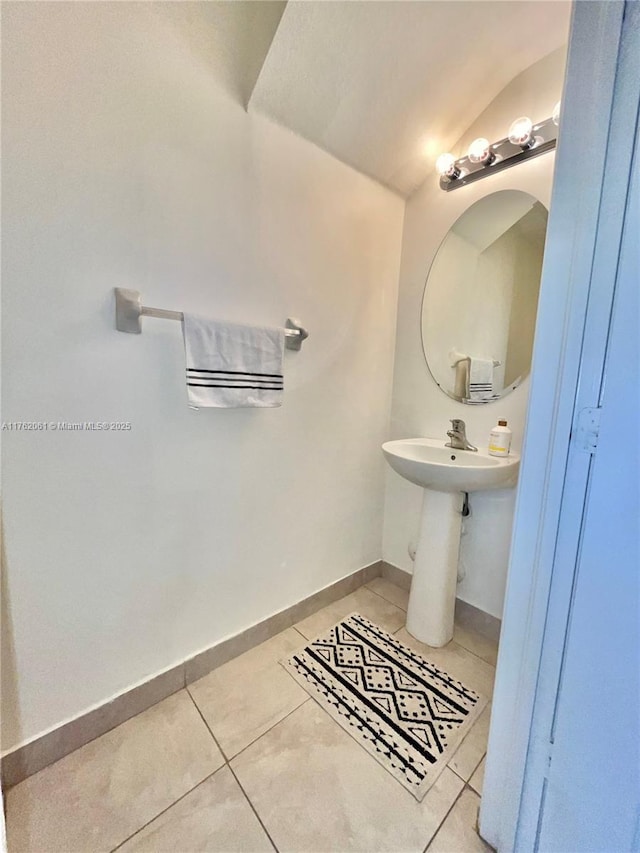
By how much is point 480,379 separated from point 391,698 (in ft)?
4.19

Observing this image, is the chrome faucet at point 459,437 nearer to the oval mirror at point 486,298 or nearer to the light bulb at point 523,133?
the oval mirror at point 486,298

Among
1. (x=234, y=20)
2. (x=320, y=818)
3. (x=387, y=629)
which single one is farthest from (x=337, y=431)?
(x=234, y=20)

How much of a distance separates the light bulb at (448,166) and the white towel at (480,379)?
2.57 ft

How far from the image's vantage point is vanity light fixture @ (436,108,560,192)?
1248mm

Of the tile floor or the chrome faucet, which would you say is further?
the chrome faucet

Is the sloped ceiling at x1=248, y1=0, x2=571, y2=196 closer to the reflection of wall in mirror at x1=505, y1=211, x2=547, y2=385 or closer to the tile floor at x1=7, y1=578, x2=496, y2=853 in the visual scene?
the reflection of wall in mirror at x1=505, y1=211, x2=547, y2=385

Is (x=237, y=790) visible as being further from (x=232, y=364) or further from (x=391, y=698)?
(x=232, y=364)

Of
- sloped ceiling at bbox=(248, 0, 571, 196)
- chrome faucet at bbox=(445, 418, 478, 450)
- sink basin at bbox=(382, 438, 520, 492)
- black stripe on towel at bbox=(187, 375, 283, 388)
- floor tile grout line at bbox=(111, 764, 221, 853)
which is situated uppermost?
sloped ceiling at bbox=(248, 0, 571, 196)

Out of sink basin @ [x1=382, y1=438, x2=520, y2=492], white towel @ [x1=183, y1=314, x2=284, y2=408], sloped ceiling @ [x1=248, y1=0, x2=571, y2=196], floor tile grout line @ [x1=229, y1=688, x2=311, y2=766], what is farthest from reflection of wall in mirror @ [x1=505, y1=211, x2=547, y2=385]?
floor tile grout line @ [x1=229, y1=688, x2=311, y2=766]

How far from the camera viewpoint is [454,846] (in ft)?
2.72

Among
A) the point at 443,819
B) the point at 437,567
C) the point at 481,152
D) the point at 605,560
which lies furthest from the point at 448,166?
the point at 443,819

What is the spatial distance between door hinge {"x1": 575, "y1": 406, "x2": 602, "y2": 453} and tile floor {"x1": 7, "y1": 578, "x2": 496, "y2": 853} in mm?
999

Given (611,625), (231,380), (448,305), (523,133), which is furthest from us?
(448,305)

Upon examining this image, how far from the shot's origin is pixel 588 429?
61 centimetres
